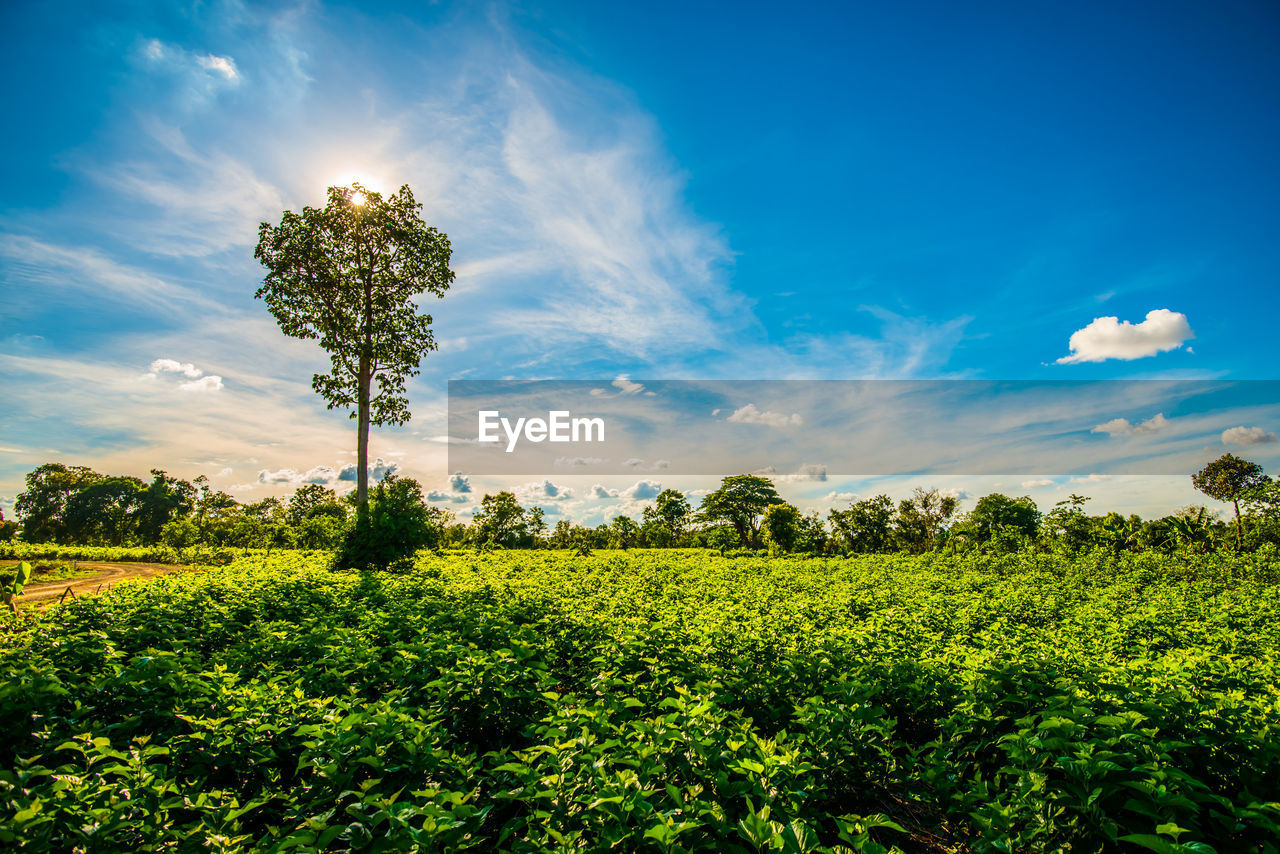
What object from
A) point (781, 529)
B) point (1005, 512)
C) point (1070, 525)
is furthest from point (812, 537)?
point (1005, 512)

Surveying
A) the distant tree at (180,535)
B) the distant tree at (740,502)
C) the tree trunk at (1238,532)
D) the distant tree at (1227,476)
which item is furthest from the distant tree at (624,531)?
the distant tree at (1227,476)

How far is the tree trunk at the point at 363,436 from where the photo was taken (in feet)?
61.7

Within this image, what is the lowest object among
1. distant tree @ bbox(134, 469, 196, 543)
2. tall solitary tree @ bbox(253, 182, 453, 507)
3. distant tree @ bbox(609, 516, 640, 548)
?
distant tree @ bbox(609, 516, 640, 548)

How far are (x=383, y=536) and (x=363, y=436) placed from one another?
4667mm

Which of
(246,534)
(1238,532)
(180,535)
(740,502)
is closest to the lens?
(1238,532)

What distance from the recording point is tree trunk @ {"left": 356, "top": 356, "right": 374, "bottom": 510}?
18797 millimetres

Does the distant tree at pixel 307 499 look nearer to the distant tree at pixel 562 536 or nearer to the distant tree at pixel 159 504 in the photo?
the distant tree at pixel 159 504

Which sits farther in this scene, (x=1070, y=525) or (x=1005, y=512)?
(x=1005, y=512)

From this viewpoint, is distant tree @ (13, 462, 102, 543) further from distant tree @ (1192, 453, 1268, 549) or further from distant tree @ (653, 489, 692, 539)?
distant tree @ (1192, 453, 1268, 549)

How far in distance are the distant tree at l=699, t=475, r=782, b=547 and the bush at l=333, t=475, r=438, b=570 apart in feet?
152

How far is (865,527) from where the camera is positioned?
39.4 meters

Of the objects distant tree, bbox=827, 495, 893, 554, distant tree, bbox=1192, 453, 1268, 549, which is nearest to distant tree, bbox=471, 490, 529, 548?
distant tree, bbox=827, 495, 893, 554

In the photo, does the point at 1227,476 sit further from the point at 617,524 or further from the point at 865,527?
the point at 617,524

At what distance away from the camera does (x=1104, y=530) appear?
2778cm
